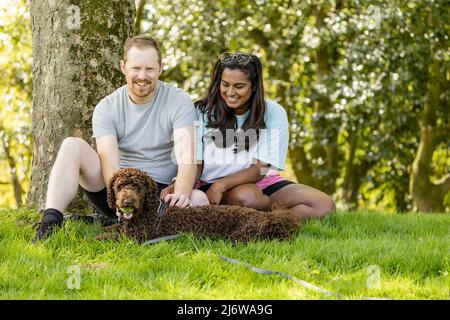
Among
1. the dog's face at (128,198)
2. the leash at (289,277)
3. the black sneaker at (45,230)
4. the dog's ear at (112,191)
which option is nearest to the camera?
the leash at (289,277)

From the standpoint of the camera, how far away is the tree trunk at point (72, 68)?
537 cm

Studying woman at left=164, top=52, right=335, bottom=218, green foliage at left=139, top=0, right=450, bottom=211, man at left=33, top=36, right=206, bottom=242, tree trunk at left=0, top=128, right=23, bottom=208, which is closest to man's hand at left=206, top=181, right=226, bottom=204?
woman at left=164, top=52, right=335, bottom=218

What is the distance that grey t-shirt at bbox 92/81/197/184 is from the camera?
4637 mm

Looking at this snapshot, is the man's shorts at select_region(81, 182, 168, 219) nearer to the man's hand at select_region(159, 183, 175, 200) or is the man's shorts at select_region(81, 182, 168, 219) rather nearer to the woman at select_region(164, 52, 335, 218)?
the man's hand at select_region(159, 183, 175, 200)

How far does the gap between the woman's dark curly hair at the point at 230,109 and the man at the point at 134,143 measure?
0.66ft

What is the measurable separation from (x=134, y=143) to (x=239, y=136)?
764 mm

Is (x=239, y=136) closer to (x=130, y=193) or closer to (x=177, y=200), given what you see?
(x=177, y=200)

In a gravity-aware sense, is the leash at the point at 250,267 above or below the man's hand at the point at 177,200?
below

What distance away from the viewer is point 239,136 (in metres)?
4.91

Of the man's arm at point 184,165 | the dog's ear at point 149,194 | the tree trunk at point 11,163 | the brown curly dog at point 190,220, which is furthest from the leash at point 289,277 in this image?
the tree trunk at point 11,163

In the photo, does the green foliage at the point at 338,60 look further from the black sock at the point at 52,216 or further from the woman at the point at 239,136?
the black sock at the point at 52,216
